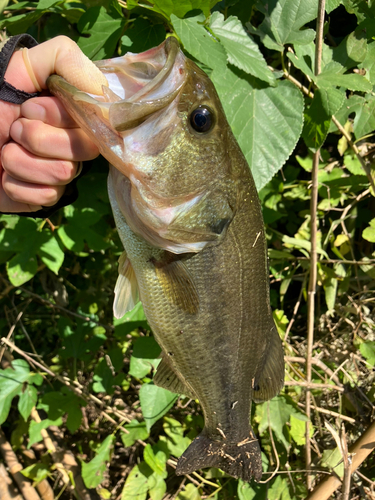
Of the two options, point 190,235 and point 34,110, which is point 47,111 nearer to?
point 34,110

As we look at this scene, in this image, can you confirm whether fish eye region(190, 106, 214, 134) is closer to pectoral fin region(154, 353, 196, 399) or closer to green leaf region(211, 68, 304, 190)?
green leaf region(211, 68, 304, 190)

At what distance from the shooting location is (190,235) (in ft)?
4.19

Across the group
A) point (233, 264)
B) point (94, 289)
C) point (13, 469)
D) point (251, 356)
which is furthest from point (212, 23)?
point (13, 469)

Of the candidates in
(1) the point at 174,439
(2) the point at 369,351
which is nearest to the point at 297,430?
(2) the point at 369,351

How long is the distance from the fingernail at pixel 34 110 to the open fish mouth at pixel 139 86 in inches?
2.8

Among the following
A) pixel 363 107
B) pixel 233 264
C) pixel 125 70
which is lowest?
pixel 233 264

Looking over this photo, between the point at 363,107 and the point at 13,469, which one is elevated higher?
the point at 363,107

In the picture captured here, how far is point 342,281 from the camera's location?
2.59 m

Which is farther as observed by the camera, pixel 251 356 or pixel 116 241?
pixel 116 241

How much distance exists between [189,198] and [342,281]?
5.61 feet

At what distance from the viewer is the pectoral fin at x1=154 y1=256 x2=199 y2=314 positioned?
51.8 inches

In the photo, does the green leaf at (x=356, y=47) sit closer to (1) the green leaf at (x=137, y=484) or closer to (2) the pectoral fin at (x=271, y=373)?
(2) the pectoral fin at (x=271, y=373)

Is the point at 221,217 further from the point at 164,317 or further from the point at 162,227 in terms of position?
the point at 164,317

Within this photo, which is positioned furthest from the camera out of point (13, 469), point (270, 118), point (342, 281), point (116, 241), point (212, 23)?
point (13, 469)
